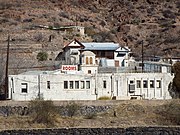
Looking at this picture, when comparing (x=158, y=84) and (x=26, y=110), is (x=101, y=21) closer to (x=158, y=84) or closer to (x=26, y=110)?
(x=158, y=84)

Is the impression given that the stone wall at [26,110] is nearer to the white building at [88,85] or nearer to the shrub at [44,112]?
the shrub at [44,112]

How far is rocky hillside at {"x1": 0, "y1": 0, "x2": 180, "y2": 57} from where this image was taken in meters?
72.5

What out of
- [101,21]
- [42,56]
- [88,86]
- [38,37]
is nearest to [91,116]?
[88,86]

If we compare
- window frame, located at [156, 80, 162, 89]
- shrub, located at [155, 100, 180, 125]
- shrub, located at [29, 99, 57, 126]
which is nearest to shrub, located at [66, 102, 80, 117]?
shrub, located at [29, 99, 57, 126]

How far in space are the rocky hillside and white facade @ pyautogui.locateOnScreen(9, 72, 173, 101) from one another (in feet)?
65.4

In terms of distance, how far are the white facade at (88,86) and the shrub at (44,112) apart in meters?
5.02

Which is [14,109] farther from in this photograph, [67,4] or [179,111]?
[67,4]

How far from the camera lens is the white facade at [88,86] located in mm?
46562

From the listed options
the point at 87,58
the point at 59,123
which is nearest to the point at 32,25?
the point at 87,58


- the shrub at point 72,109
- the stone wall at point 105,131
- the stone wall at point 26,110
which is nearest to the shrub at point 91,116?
the stone wall at point 26,110

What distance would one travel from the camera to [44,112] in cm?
4028

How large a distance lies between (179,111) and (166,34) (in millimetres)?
41395

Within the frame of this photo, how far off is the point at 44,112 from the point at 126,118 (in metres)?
6.42

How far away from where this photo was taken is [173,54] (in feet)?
229
